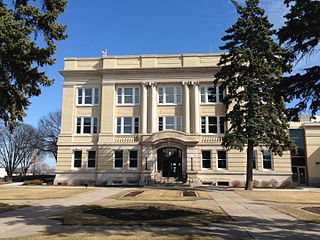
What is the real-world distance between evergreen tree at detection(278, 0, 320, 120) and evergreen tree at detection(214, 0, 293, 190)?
680 inches

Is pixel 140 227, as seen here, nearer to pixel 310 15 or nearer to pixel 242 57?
pixel 310 15

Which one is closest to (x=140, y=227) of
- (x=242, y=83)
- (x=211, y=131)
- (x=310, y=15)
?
(x=310, y=15)

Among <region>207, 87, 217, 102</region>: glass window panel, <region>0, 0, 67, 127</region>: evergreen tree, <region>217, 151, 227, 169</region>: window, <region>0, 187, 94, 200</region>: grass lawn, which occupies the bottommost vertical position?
<region>0, 187, 94, 200</region>: grass lawn

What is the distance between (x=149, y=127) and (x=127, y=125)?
2.87 metres

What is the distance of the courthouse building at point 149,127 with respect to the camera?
37.8 metres

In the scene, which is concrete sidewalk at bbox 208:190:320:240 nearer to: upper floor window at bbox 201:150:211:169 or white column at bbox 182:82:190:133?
upper floor window at bbox 201:150:211:169

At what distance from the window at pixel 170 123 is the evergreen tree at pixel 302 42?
28.1 meters

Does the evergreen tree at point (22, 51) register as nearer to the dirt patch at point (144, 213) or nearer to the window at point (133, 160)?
the dirt patch at point (144, 213)

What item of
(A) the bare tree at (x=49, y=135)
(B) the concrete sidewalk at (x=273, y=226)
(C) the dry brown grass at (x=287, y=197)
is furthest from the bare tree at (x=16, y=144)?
(B) the concrete sidewalk at (x=273, y=226)

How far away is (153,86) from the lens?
133ft

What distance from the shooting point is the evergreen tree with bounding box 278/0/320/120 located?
1078cm

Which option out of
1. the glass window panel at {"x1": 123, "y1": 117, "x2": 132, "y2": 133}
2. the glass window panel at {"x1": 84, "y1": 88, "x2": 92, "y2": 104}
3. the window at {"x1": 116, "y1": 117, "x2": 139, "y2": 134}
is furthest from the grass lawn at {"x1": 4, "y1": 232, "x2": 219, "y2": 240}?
the glass window panel at {"x1": 84, "y1": 88, "x2": 92, "y2": 104}

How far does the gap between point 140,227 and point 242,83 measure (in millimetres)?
21630

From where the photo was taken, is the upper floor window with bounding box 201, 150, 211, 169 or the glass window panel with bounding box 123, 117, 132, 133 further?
the glass window panel with bounding box 123, 117, 132, 133
